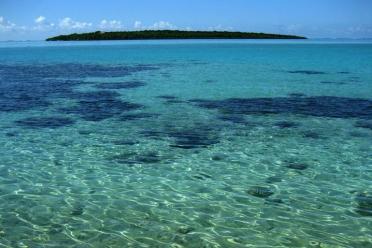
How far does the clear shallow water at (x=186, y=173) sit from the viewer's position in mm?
7320

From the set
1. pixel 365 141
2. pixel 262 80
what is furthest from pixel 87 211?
pixel 262 80

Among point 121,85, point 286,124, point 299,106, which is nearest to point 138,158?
point 286,124

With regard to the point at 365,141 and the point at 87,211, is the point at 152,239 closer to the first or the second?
the point at 87,211

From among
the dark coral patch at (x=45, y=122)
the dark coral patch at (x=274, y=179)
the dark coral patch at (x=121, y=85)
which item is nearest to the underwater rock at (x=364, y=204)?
the dark coral patch at (x=274, y=179)

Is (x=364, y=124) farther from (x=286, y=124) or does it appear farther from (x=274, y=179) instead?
(x=274, y=179)

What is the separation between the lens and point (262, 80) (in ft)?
98.6

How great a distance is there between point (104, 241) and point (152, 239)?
809mm

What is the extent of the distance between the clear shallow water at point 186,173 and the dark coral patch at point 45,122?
1.9 inches

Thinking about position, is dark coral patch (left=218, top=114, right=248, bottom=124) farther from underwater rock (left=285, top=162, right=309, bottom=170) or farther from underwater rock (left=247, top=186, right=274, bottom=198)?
underwater rock (left=247, top=186, right=274, bottom=198)

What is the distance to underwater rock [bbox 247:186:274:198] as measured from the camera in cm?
893

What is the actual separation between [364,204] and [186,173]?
4.12 m

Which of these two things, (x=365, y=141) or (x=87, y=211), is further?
(x=365, y=141)

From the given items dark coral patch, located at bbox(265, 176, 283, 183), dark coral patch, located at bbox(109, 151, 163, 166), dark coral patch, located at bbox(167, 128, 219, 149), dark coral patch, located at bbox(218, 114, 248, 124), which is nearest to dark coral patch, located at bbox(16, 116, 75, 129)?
dark coral patch, located at bbox(167, 128, 219, 149)

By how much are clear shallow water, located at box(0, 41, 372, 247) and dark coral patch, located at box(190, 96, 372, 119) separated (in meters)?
→ 0.08
